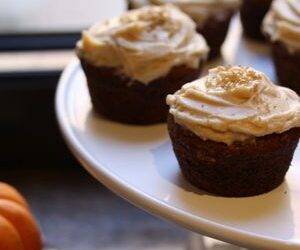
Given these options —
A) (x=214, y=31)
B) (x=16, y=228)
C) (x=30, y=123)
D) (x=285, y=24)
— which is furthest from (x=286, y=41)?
(x=30, y=123)

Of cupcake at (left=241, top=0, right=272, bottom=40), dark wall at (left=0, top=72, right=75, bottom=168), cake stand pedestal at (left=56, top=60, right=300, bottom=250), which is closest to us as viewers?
cake stand pedestal at (left=56, top=60, right=300, bottom=250)

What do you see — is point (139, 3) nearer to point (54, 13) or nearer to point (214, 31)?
point (214, 31)

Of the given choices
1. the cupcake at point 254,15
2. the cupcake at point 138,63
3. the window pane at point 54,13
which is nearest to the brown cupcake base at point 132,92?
the cupcake at point 138,63

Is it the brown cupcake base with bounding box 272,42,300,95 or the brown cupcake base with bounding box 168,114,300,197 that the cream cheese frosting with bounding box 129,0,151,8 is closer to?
the brown cupcake base with bounding box 272,42,300,95

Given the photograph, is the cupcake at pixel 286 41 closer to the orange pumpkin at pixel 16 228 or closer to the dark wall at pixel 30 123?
the orange pumpkin at pixel 16 228

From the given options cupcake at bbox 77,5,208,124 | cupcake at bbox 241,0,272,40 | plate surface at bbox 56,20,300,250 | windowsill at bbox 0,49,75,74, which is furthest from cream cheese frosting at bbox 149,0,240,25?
windowsill at bbox 0,49,75,74
